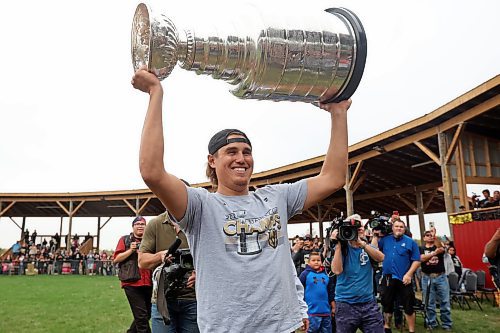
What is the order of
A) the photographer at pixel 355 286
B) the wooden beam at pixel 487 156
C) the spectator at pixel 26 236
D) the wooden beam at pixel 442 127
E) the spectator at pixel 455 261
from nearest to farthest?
the photographer at pixel 355 286, the wooden beam at pixel 442 127, the spectator at pixel 455 261, the wooden beam at pixel 487 156, the spectator at pixel 26 236

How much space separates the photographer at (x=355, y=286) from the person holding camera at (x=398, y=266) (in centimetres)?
175

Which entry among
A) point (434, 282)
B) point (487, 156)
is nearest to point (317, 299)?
point (434, 282)

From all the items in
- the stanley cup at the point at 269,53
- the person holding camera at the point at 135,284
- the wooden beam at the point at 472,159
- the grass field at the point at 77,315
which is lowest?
the grass field at the point at 77,315

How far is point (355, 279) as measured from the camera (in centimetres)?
518

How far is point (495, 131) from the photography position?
13.6 meters

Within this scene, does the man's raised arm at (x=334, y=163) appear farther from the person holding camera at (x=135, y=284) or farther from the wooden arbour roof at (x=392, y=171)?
the wooden arbour roof at (x=392, y=171)

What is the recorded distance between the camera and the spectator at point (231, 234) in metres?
1.88

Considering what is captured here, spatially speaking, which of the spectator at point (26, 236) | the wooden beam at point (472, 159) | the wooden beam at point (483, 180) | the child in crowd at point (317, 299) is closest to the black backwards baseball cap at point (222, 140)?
the child in crowd at point (317, 299)

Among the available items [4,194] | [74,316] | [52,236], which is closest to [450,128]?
[74,316]

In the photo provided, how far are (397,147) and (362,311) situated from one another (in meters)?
9.39

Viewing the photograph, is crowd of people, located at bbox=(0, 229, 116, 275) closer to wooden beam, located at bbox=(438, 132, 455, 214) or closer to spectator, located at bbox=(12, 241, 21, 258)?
spectator, located at bbox=(12, 241, 21, 258)

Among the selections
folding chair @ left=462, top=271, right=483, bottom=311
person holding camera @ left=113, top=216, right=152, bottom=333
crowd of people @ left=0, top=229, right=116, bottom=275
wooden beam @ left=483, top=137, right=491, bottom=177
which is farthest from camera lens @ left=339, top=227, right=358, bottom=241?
crowd of people @ left=0, top=229, right=116, bottom=275

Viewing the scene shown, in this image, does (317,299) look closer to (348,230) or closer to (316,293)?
(316,293)

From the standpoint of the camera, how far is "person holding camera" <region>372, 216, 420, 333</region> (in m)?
7.21
